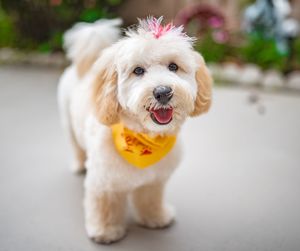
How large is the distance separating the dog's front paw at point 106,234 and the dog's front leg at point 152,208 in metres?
0.16

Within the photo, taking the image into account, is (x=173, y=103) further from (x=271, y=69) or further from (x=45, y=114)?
(x=271, y=69)

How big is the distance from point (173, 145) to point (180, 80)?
41cm

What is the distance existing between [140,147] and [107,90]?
293mm

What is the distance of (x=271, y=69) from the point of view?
381 cm

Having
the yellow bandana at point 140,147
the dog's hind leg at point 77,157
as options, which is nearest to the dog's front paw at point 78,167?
the dog's hind leg at point 77,157

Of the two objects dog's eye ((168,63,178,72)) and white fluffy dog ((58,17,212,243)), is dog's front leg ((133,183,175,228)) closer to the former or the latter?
white fluffy dog ((58,17,212,243))

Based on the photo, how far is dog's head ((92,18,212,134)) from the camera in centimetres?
150

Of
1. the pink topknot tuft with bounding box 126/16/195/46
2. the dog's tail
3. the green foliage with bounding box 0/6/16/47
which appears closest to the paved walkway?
the dog's tail

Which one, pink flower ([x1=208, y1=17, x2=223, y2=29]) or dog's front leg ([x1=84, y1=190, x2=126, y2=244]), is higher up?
pink flower ([x1=208, y1=17, x2=223, y2=29])

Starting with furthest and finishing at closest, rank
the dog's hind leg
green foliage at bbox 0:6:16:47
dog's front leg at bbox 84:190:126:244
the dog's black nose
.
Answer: green foliage at bbox 0:6:16:47 → the dog's hind leg → dog's front leg at bbox 84:190:126:244 → the dog's black nose

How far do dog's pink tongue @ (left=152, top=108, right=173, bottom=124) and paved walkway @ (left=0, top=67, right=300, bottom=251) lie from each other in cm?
70

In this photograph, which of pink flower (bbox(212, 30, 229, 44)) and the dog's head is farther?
pink flower (bbox(212, 30, 229, 44))

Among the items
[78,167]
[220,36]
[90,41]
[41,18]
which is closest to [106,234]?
[78,167]

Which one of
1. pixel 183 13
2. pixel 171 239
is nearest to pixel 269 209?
pixel 171 239
